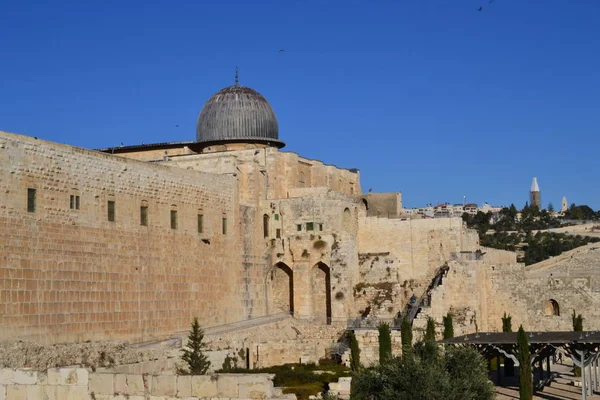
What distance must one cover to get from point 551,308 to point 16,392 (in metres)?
27.7

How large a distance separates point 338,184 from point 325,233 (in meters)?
6.67

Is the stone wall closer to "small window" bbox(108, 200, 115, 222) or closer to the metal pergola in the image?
the metal pergola

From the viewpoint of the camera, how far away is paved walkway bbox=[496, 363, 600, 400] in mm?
25848

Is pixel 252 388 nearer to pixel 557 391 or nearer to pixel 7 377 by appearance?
pixel 7 377

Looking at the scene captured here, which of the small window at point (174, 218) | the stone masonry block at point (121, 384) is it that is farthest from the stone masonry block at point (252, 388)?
the small window at point (174, 218)

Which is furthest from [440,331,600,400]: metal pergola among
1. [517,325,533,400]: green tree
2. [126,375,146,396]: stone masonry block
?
[126,375,146,396]: stone masonry block

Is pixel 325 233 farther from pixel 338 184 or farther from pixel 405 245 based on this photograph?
pixel 338 184

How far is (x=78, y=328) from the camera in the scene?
1045 inches

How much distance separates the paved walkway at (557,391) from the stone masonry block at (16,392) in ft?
47.9

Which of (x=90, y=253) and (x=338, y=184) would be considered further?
(x=338, y=184)

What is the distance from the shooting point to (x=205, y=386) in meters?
13.1

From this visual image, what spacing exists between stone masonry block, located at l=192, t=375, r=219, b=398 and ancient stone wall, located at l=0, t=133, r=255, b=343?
12098 mm

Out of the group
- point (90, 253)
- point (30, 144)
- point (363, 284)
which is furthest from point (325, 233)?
point (30, 144)

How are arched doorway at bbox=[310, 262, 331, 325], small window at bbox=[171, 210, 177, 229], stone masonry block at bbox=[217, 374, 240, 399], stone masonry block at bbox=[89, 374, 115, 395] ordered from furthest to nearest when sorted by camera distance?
arched doorway at bbox=[310, 262, 331, 325] < small window at bbox=[171, 210, 177, 229] < stone masonry block at bbox=[89, 374, 115, 395] < stone masonry block at bbox=[217, 374, 240, 399]
